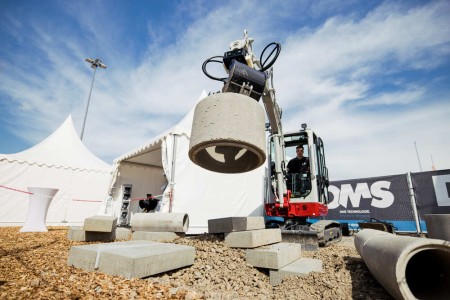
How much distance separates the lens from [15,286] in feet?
6.89

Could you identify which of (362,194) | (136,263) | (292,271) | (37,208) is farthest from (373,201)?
(37,208)

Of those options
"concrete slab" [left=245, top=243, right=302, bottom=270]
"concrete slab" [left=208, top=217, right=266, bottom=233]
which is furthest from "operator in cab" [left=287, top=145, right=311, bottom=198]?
"concrete slab" [left=245, top=243, right=302, bottom=270]

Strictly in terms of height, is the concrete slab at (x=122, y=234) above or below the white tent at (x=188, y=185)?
below

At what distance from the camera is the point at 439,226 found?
129 inches

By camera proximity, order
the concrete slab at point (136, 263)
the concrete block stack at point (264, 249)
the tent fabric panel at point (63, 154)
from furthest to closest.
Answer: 1. the tent fabric panel at point (63, 154)
2. the concrete block stack at point (264, 249)
3. the concrete slab at point (136, 263)

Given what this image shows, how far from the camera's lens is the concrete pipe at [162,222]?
5746 mm

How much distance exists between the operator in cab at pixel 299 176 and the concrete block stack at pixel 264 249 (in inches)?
68.5

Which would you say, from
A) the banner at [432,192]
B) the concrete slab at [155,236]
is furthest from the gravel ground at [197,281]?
the banner at [432,192]

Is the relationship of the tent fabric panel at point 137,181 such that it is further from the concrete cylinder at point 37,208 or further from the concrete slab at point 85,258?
the concrete slab at point 85,258

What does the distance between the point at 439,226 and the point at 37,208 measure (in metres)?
9.99

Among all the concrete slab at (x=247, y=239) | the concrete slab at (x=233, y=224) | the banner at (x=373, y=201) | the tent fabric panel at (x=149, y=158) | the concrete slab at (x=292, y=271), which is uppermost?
the tent fabric panel at (x=149, y=158)

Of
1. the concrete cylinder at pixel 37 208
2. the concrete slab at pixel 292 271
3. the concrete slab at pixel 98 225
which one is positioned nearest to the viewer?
the concrete slab at pixel 292 271

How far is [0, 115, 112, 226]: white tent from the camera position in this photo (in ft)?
34.1

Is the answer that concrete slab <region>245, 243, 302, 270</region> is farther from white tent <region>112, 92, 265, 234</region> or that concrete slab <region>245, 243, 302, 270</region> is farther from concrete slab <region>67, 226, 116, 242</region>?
white tent <region>112, 92, 265, 234</region>
